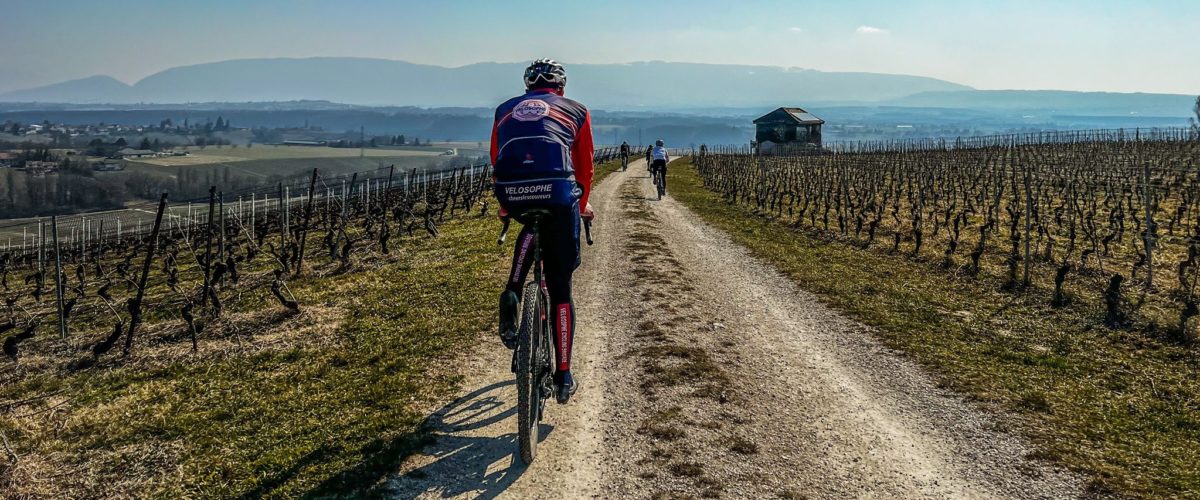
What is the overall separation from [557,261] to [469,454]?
1640 mm

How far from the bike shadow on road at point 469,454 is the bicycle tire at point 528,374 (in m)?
0.23

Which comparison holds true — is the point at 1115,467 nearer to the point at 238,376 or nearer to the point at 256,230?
the point at 238,376

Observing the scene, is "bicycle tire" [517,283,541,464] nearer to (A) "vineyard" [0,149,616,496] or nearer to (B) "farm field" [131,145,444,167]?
(A) "vineyard" [0,149,616,496]

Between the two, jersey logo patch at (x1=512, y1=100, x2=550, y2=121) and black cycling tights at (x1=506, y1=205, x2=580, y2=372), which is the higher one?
jersey logo patch at (x1=512, y1=100, x2=550, y2=121)

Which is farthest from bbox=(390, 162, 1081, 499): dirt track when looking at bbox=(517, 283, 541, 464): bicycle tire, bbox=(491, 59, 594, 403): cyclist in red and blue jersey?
bbox=(491, 59, 594, 403): cyclist in red and blue jersey

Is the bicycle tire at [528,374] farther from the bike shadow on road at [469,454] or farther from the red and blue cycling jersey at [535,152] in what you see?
the red and blue cycling jersey at [535,152]

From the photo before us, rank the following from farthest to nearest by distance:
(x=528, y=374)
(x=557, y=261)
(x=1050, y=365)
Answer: (x=1050, y=365) < (x=557, y=261) < (x=528, y=374)

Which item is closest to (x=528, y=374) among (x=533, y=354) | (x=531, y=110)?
(x=533, y=354)

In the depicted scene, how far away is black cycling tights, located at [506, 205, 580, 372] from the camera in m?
4.81

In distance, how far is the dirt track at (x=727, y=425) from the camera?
187 inches

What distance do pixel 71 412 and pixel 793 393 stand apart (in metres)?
6.89

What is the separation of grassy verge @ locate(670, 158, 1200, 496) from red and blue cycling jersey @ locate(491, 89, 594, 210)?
4340 mm

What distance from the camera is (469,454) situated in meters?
5.13

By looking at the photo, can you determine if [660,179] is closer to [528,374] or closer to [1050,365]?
[1050,365]
